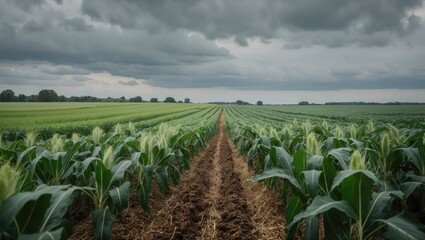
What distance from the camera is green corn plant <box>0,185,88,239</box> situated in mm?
1890

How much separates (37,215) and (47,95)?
82.1 m

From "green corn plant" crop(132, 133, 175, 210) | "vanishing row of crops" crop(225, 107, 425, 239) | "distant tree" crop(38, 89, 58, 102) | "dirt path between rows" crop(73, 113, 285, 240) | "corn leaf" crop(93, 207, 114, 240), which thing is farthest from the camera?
"distant tree" crop(38, 89, 58, 102)

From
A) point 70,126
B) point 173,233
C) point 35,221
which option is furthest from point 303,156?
point 70,126

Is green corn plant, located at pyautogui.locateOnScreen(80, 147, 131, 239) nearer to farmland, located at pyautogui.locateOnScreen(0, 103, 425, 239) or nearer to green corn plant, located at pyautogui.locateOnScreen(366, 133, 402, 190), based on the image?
farmland, located at pyautogui.locateOnScreen(0, 103, 425, 239)

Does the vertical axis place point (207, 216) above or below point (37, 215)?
below

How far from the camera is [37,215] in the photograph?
2.16 meters

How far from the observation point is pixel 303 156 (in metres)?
3.27

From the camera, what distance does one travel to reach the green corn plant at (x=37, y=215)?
189cm

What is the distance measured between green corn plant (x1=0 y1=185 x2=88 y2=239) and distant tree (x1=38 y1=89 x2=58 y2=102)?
80389 mm

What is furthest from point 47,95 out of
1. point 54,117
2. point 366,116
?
point 366,116

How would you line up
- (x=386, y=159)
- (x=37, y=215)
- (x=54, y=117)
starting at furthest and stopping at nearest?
(x=54, y=117), (x=386, y=159), (x=37, y=215)

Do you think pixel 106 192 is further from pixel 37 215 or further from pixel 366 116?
pixel 366 116

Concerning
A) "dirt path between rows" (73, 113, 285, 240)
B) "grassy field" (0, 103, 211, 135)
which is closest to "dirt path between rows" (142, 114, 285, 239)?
"dirt path between rows" (73, 113, 285, 240)

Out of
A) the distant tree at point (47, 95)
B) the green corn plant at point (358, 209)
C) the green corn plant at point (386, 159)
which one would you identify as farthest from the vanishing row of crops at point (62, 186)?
the distant tree at point (47, 95)
